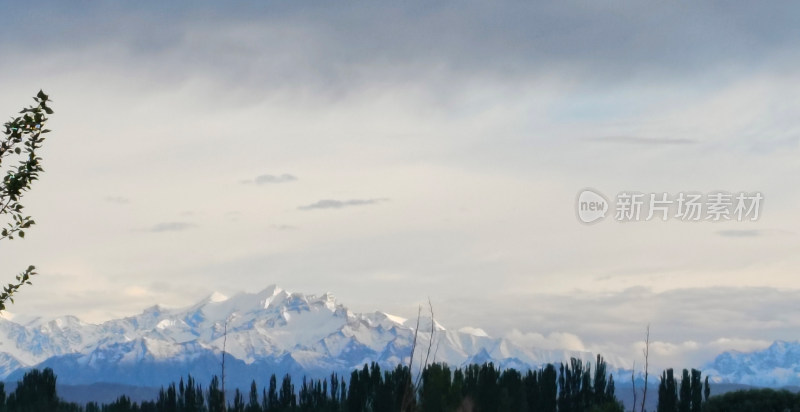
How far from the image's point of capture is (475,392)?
105875 mm

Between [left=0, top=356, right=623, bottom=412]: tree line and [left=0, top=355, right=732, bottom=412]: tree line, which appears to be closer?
[left=0, top=356, right=623, bottom=412]: tree line

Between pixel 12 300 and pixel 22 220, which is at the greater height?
pixel 22 220

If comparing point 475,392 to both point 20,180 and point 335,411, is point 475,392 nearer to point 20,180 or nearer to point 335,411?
point 335,411

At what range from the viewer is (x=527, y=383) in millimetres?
116625

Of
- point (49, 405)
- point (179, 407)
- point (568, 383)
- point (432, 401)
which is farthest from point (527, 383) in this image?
point (49, 405)

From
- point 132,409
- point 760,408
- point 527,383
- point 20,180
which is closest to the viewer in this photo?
point 20,180

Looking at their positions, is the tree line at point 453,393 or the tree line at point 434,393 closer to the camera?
the tree line at point 434,393

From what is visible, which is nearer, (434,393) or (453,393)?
(434,393)

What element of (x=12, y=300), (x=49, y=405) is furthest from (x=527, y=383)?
(x=12, y=300)

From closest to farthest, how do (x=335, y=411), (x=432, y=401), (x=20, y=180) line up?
1. (x=20, y=180)
2. (x=432, y=401)
3. (x=335, y=411)

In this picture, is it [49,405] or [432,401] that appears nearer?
[432,401]

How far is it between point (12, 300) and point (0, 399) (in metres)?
119

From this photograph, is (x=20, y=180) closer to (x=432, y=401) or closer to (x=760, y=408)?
(x=760, y=408)

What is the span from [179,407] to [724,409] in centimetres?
8475
